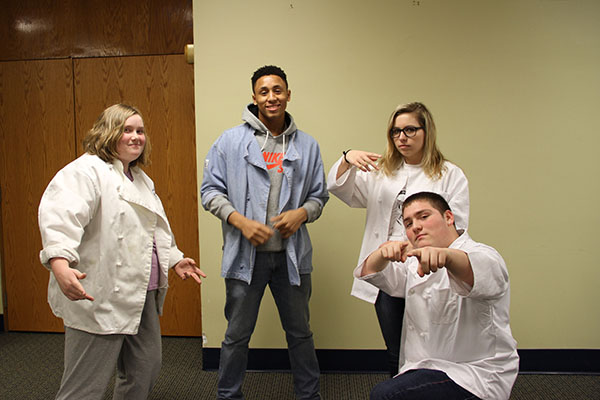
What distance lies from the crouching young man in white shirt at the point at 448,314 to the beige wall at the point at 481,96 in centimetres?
123

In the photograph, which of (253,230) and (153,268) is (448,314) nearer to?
(253,230)

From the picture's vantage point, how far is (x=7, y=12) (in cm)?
315

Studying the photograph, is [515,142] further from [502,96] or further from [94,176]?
[94,176]

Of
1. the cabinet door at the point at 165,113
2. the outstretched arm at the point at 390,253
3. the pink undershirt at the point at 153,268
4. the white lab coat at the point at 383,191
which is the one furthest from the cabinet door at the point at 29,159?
the outstretched arm at the point at 390,253

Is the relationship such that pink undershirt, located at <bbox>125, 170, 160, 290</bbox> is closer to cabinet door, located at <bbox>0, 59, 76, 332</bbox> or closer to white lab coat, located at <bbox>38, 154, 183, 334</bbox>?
white lab coat, located at <bbox>38, 154, 183, 334</bbox>

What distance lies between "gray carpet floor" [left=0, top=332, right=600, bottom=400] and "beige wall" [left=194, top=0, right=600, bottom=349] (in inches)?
10.4

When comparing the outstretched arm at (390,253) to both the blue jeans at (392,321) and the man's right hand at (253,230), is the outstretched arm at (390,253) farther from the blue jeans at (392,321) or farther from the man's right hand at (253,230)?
the man's right hand at (253,230)

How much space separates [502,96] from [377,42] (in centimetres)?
81

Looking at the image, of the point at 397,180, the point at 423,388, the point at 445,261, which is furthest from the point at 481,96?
the point at 423,388

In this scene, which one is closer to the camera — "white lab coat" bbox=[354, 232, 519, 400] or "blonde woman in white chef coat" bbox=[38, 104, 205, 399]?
"white lab coat" bbox=[354, 232, 519, 400]

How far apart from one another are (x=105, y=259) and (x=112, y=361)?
38 centimetres

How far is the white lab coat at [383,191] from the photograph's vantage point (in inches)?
70.1

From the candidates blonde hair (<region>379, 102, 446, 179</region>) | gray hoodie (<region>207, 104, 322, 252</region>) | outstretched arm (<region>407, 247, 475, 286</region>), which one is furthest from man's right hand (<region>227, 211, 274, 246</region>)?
outstretched arm (<region>407, 247, 475, 286</region>)

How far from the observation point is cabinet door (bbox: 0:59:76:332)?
10.4 feet
